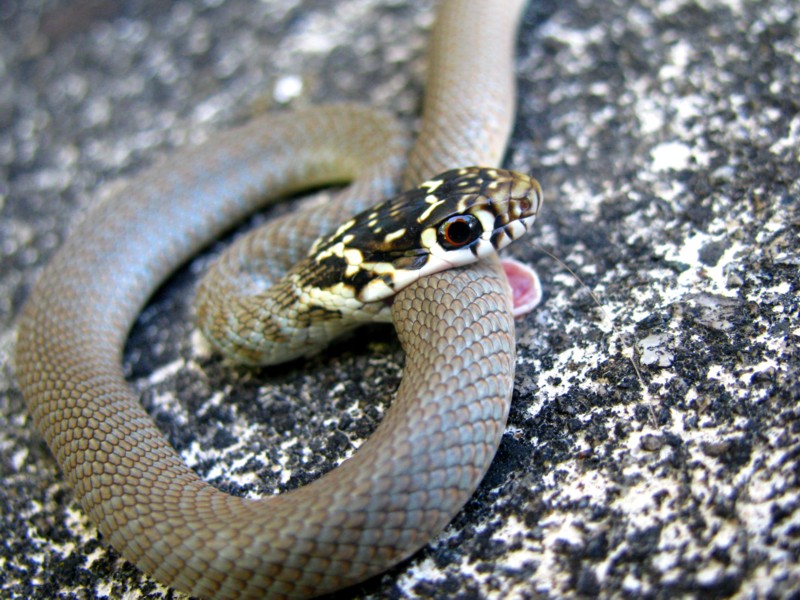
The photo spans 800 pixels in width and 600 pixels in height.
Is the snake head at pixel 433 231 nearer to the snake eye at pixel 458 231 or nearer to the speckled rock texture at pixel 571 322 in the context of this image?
the snake eye at pixel 458 231

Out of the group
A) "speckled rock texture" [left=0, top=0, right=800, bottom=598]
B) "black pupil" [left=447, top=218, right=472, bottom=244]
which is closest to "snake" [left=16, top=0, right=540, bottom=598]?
"black pupil" [left=447, top=218, right=472, bottom=244]

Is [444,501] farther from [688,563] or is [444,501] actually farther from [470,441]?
[688,563]

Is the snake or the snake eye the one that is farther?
the snake eye

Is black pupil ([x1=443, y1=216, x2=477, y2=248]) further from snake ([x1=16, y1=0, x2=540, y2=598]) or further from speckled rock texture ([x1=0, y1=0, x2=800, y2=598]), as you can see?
speckled rock texture ([x1=0, y1=0, x2=800, y2=598])

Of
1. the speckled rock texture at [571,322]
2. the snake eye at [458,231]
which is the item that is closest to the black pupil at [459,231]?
the snake eye at [458,231]

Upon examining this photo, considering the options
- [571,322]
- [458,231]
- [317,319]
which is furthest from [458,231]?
[317,319]

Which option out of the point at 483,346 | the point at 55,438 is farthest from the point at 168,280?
the point at 483,346

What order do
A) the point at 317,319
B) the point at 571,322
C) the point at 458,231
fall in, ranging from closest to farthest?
the point at 458,231 < the point at 571,322 < the point at 317,319

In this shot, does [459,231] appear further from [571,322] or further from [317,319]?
[317,319]
